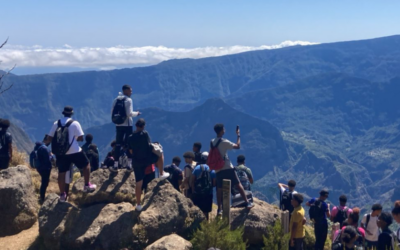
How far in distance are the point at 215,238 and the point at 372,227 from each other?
14.6 ft

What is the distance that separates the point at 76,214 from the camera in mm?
12648

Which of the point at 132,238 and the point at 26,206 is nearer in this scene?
the point at 132,238

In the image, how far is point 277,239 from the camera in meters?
12.5

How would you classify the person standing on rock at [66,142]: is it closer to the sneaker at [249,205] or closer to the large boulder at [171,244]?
the large boulder at [171,244]

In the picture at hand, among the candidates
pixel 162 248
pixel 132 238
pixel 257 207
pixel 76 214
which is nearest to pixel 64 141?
pixel 76 214

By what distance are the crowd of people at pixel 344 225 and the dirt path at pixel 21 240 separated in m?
7.56

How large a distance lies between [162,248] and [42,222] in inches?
151

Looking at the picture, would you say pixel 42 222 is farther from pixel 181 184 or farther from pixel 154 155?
pixel 181 184

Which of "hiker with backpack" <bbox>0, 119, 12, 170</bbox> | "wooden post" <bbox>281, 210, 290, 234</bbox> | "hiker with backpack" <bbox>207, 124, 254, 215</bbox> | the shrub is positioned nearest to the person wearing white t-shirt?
"wooden post" <bbox>281, 210, 290, 234</bbox>

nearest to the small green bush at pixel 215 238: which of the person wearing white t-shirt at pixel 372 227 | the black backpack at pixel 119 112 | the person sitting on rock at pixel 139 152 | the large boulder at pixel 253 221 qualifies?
the large boulder at pixel 253 221

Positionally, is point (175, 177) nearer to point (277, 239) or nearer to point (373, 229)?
point (277, 239)

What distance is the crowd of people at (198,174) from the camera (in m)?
12.2

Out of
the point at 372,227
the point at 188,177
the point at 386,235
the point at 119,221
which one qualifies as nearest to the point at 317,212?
the point at 372,227

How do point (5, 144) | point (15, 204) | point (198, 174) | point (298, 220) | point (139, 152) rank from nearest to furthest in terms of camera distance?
point (139, 152) → point (298, 220) → point (198, 174) → point (15, 204) → point (5, 144)
